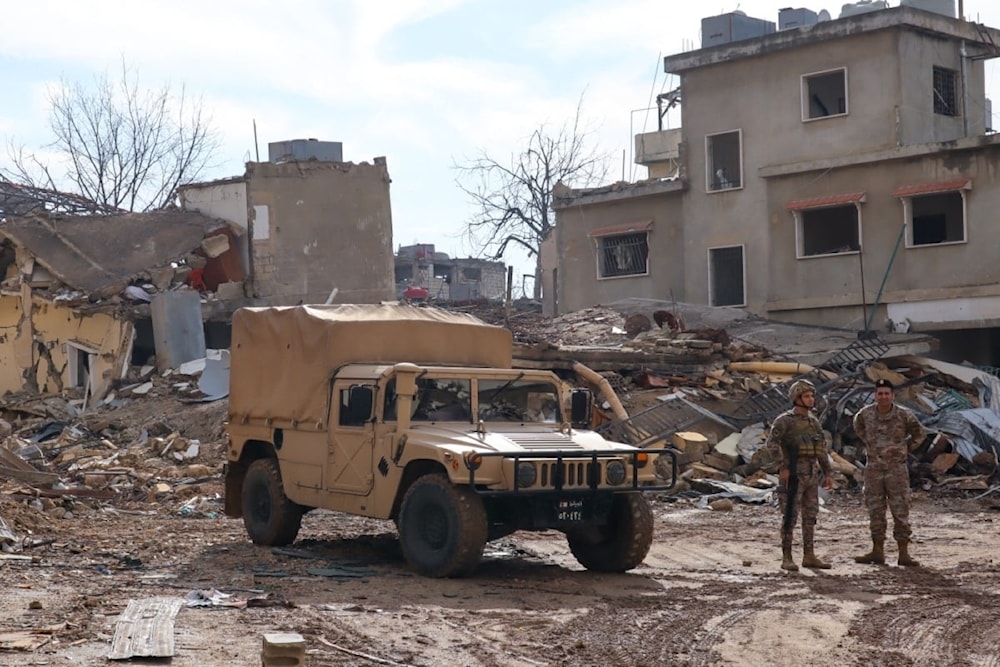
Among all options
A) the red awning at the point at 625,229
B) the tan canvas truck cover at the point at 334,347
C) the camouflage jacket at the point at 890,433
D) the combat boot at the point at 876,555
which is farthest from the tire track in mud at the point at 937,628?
the red awning at the point at 625,229

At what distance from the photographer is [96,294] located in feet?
96.2

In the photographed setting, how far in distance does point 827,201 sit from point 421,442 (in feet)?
67.0

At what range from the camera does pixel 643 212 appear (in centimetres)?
3500

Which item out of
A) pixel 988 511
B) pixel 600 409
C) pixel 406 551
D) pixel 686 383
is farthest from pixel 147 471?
pixel 988 511

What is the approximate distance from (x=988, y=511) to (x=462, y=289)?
40691mm

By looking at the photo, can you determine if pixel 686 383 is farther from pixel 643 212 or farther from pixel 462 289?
pixel 462 289

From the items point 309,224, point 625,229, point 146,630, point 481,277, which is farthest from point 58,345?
point 481,277

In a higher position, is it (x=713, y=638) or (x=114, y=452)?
(x=114, y=452)

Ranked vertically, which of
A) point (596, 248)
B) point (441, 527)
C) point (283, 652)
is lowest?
point (283, 652)

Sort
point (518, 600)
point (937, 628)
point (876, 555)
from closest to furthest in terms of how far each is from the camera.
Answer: point (937, 628) → point (518, 600) → point (876, 555)

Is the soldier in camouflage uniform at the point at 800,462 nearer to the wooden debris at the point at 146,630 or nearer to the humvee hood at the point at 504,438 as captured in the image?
the humvee hood at the point at 504,438

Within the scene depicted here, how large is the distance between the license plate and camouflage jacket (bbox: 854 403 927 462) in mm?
2925

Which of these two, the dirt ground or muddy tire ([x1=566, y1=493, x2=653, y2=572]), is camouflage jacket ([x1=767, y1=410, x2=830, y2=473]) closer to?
the dirt ground

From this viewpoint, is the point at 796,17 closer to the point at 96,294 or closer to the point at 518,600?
the point at 96,294
